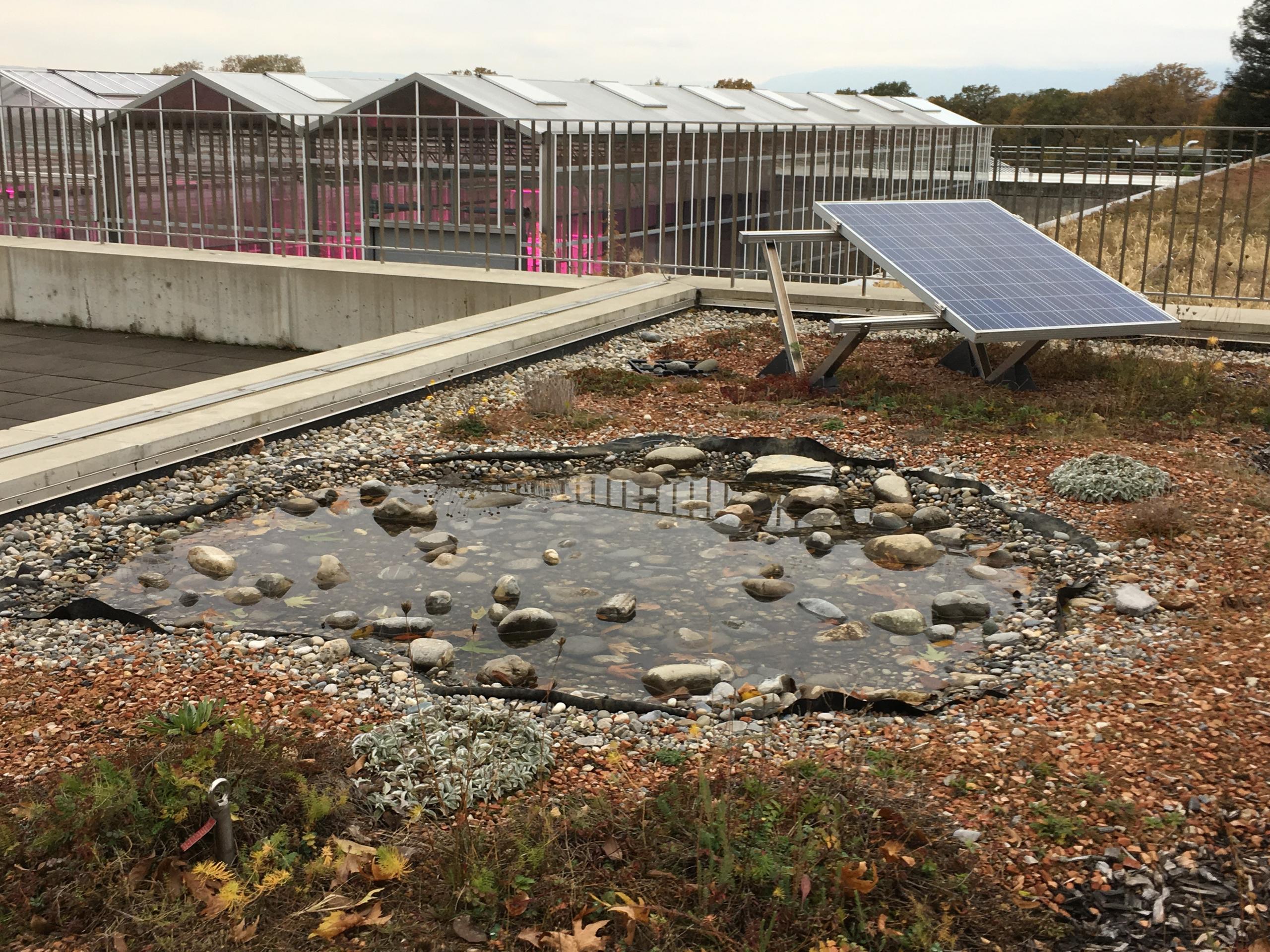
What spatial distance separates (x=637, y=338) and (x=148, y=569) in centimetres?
551

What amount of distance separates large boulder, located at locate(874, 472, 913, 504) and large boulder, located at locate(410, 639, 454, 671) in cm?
293

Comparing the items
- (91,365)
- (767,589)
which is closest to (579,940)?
(767,589)

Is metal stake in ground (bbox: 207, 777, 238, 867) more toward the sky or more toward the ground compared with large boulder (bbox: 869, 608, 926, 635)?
more toward the sky

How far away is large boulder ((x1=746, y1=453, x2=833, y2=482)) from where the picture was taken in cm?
719

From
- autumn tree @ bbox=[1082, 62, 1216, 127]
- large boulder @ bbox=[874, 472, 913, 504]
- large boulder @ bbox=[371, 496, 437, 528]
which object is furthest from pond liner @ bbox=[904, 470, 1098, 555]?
autumn tree @ bbox=[1082, 62, 1216, 127]

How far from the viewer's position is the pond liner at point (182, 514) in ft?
20.0

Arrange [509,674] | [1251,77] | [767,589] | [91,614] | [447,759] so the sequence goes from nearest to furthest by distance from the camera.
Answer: [447,759] → [509,674] → [91,614] → [767,589] → [1251,77]

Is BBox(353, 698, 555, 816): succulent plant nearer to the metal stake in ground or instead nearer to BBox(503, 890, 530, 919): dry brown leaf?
BBox(503, 890, 530, 919): dry brown leaf

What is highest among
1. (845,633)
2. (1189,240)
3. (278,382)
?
(1189,240)

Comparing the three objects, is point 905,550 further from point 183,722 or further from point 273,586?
point 183,722

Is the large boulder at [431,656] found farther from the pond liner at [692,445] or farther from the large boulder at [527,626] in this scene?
the pond liner at [692,445]

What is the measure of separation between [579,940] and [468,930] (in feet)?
0.92

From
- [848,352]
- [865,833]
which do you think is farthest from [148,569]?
[848,352]

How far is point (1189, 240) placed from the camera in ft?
75.0
